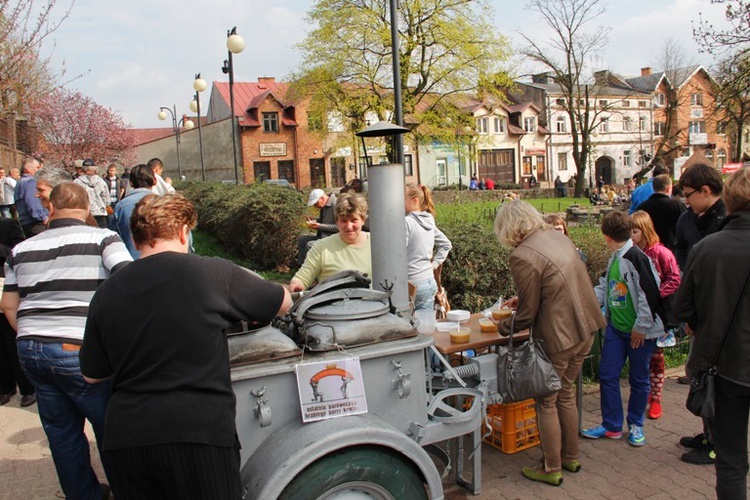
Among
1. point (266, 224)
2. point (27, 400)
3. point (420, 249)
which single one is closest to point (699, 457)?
point (420, 249)

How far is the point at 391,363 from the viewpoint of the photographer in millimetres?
2705

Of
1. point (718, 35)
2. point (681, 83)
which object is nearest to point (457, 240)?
point (718, 35)

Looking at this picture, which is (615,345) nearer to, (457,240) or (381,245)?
(381,245)

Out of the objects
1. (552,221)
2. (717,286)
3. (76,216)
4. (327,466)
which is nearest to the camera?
(327,466)

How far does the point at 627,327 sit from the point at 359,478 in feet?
8.66

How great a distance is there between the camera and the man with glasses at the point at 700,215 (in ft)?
13.5

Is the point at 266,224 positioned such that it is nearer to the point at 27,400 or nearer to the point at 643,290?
the point at 27,400

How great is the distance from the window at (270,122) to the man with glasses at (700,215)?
40676mm

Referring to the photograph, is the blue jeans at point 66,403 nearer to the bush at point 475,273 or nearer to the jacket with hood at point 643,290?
the jacket with hood at point 643,290

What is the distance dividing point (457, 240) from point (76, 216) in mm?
4497

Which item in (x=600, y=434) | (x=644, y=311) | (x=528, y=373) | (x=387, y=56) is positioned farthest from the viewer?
(x=387, y=56)

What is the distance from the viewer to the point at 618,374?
4.37 m

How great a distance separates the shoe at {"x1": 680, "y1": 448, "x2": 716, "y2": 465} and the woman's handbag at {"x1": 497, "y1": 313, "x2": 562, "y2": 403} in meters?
1.21

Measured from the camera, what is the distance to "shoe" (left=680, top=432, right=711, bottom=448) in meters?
4.18
